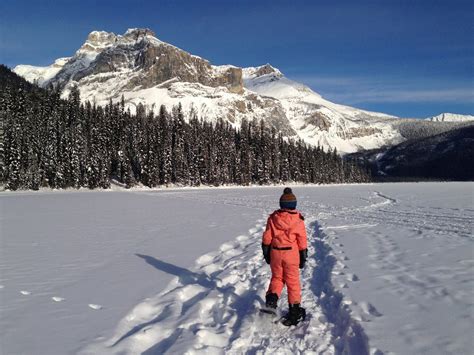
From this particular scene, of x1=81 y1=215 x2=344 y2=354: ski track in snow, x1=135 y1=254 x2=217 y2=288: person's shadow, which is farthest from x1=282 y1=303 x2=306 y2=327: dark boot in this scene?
x1=135 y1=254 x2=217 y2=288: person's shadow

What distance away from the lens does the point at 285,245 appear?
6.98 m

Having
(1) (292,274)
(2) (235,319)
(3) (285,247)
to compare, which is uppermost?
(3) (285,247)

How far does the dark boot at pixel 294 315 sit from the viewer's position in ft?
21.3

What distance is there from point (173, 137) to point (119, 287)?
8443 cm

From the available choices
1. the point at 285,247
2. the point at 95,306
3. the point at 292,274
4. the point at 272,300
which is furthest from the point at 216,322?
the point at 95,306

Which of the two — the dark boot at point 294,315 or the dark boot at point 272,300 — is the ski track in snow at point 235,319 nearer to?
the dark boot at point 294,315

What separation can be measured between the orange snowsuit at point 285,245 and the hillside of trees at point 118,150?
60594 mm

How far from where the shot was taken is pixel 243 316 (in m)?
6.89

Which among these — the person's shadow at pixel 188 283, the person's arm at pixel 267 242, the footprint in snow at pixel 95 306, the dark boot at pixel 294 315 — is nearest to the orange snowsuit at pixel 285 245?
the person's arm at pixel 267 242

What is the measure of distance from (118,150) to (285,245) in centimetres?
7454

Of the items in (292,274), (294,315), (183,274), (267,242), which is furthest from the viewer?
(183,274)

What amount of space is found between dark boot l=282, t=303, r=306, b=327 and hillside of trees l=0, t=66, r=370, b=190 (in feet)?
201

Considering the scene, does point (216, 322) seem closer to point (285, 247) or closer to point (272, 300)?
point (272, 300)

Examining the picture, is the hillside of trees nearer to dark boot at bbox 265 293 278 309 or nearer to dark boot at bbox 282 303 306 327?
dark boot at bbox 265 293 278 309
